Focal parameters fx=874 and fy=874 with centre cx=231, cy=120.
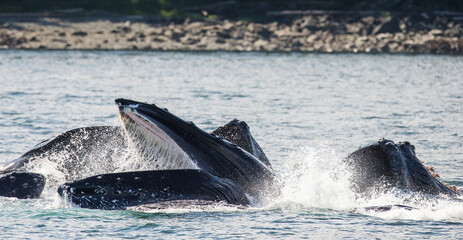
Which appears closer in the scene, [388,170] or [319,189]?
[388,170]

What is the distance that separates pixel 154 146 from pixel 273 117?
1428cm

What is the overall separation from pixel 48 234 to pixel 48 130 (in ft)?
35.0

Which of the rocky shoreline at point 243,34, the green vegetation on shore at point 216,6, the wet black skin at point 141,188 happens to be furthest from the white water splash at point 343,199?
the green vegetation on shore at point 216,6

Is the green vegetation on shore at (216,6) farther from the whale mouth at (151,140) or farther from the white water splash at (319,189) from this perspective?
the whale mouth at (151,140)

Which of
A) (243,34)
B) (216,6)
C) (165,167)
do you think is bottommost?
(165,167)

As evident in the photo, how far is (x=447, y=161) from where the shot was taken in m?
18.0

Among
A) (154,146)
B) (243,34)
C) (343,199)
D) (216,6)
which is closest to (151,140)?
(154,146)

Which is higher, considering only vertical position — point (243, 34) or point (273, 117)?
point (243, 34)

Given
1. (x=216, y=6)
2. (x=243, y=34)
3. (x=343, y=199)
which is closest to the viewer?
(x=343, y=199)

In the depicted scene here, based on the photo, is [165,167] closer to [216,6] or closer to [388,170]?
[388,170]

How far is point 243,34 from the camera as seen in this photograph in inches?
2229

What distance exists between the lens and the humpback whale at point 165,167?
11.4 metres

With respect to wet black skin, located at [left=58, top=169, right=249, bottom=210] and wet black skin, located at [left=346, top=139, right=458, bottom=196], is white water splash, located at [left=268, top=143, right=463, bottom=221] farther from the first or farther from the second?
wet black skin, located at [left=58, top=169, right=249, bottom=210]

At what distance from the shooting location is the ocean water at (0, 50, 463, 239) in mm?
11492
